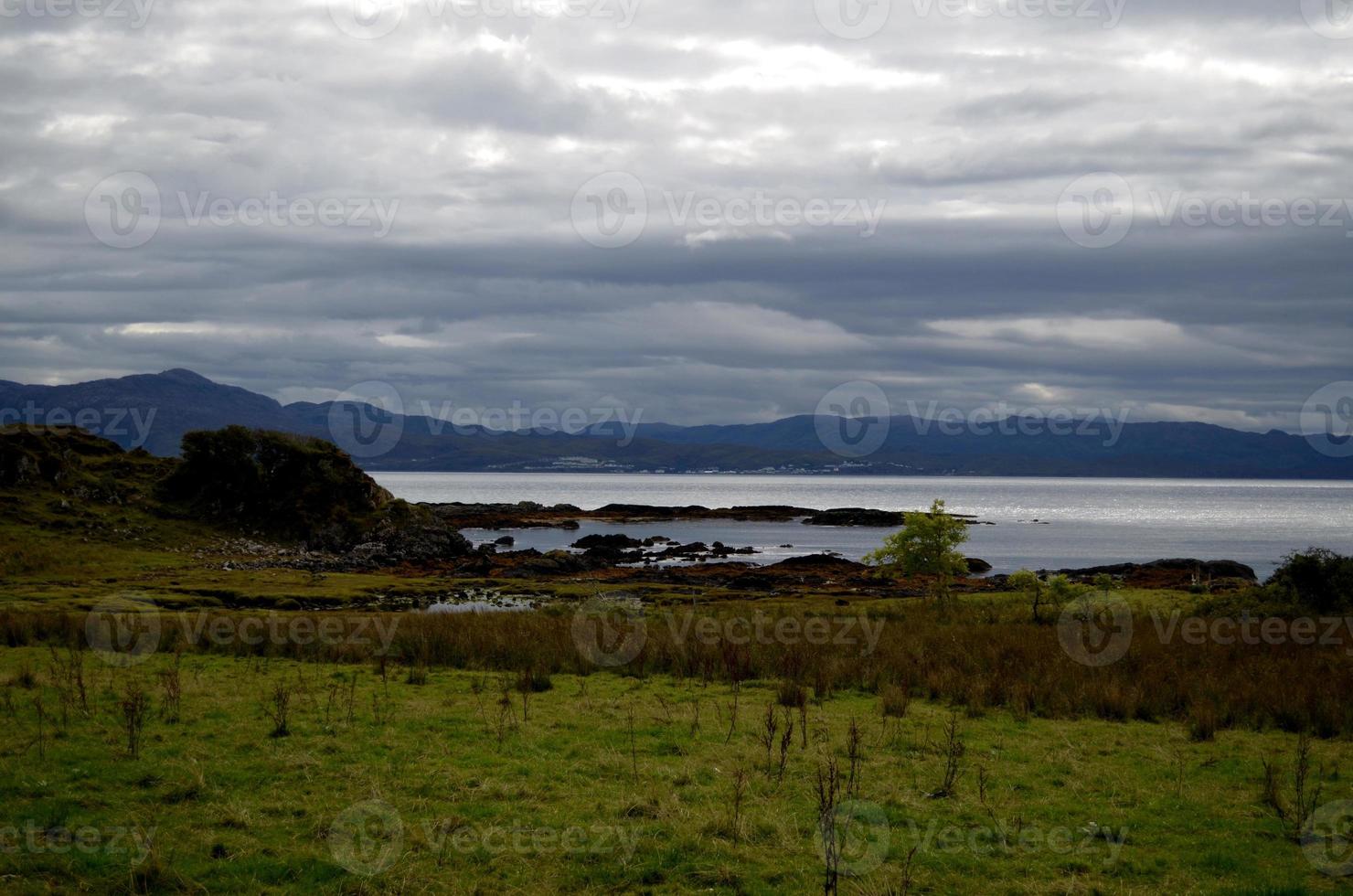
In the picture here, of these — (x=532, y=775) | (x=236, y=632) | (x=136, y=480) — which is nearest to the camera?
(x=532, y=775)

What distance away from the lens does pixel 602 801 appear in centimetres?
1049

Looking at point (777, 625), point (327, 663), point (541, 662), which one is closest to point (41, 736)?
point (327, 663)

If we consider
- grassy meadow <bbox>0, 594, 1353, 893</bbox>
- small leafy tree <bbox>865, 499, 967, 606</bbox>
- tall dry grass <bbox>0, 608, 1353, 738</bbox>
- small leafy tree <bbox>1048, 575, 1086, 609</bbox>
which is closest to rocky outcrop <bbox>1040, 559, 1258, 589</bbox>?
small leafy tree <bbox>865, 499, 967, 606</bbox>

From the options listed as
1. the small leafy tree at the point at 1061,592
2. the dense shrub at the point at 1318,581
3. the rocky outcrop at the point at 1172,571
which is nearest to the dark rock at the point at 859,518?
the rocky outcrop at the point at 1172,571

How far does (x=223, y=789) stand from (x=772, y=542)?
102 m

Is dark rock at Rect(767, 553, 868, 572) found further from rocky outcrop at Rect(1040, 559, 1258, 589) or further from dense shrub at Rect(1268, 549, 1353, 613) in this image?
dense shrub at Rect(1268, 549, 1353, 613)

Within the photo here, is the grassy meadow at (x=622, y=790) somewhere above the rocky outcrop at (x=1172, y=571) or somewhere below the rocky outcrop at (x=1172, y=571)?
above

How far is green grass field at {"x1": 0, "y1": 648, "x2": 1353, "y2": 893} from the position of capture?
8508 mm

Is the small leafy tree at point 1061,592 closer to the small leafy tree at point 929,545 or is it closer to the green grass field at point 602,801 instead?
the small leafy tree at point 929,545

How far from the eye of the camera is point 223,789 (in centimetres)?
→ 1051

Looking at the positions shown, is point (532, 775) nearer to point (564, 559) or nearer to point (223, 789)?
point (223, 789)

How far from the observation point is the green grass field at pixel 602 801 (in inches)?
335

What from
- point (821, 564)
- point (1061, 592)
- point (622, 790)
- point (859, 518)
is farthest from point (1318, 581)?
point (859, 518)

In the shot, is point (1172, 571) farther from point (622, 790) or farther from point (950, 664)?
point (622, 790)
